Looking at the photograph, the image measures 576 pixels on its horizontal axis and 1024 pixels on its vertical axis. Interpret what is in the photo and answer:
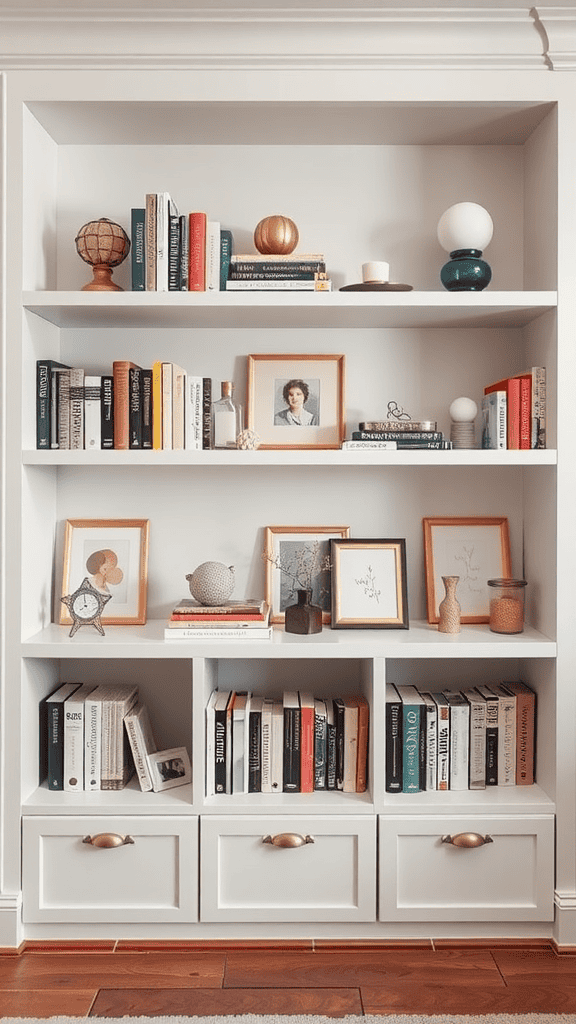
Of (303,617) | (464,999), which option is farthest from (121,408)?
(464,999)

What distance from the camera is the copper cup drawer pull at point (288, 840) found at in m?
2.23

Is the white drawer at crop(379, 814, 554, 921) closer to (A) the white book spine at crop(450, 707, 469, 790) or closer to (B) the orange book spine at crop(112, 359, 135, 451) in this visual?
(A) the white book spine at crop(450, 707, 469, 790)

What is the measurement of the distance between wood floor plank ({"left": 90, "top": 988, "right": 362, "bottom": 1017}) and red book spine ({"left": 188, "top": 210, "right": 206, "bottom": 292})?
5.79 feet

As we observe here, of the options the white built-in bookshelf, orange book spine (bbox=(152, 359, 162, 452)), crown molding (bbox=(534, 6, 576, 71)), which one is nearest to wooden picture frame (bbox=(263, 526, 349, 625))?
the white built-in bookshelf

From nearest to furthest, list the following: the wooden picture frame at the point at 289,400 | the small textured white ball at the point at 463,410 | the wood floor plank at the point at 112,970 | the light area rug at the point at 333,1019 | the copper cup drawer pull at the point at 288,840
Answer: the light area rug at the point at 333,1019 → the wood floor plank at the point at 112,970 → the copper cup drawer pull at the point at 288,840 → the small textured white ball at the point at 463,410 → the wooden picture frame at the point at 289,400

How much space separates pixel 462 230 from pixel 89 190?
1.11 m

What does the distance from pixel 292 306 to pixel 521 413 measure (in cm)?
69

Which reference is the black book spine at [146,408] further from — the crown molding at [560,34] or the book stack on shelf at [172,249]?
the crown molding at [560,34]

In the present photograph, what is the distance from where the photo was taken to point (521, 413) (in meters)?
2.34

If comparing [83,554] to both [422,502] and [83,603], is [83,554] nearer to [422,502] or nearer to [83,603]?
[83,603]

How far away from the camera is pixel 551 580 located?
2301 millimetres

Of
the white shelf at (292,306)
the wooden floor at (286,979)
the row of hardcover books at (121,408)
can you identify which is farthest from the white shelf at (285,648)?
the white shelf at (292,306)

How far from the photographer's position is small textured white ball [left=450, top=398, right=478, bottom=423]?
8.07ft

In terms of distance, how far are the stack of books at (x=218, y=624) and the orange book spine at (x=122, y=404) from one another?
1.63 ft
